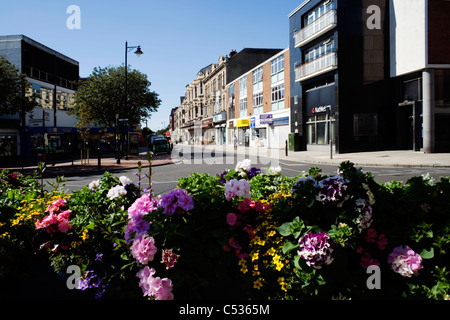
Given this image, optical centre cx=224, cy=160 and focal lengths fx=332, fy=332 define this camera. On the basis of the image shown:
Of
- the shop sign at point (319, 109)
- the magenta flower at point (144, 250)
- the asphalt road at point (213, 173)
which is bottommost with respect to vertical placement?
the asphalt road at point (213, 173)

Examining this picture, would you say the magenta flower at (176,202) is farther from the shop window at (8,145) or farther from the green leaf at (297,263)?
the shop window at (8,145)

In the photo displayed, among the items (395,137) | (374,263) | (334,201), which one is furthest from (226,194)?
(395,137)

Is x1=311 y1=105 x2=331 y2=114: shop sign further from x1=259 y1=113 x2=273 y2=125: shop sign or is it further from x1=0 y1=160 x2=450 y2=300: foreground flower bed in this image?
x1=0 y1=160 x2=450 y2=300: foreground flower bed

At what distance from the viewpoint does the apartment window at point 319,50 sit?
2666 centimetres

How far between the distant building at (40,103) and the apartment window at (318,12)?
2383cm

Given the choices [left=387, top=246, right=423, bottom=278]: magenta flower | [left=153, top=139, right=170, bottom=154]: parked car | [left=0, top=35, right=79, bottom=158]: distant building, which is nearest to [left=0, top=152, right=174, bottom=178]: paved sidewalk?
[left=0, top=35, right=79, bottom=158]: distant building

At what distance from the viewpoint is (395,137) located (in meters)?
26.0

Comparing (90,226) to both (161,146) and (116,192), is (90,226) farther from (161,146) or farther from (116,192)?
(161,146)

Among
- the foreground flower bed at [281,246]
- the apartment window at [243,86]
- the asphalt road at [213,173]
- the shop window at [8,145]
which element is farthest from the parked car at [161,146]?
the foreground flower bed at [281,246]

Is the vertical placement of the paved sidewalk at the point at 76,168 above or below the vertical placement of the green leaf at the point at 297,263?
below

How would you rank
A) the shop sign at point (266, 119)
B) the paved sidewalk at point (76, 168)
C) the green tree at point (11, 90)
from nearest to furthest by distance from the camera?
the paved sidewalk at point (76, 168)
the green tree at point (11, 90)
the shop sign at point (266, 119)

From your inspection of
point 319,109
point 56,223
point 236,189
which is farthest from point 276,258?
point 319,109
